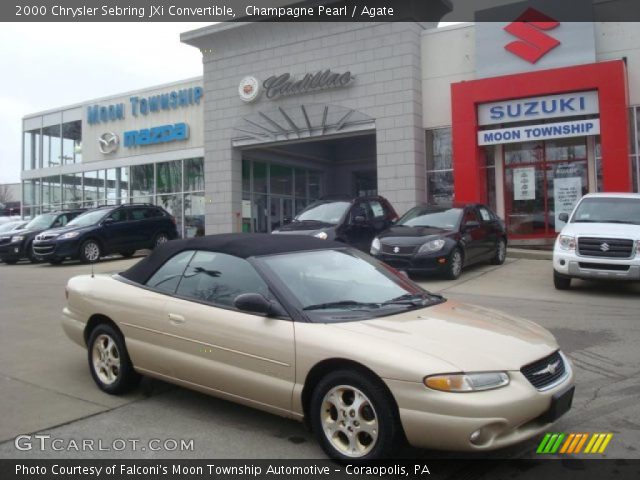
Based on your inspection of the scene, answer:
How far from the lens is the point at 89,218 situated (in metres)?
18.0

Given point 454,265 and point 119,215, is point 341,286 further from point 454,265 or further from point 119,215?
point 119,215

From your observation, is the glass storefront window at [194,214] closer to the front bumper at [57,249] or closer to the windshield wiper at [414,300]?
the front bumper at [57,249]

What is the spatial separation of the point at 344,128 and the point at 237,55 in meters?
5.69

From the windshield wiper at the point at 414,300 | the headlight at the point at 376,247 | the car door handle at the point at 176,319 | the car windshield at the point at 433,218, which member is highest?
the car windshield at the point at 433,218

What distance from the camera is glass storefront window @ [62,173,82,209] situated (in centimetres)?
2969

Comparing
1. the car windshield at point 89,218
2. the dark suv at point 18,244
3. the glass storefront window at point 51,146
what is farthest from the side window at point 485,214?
the glass storefront window at point 51,146

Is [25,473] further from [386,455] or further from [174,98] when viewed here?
[174,98]

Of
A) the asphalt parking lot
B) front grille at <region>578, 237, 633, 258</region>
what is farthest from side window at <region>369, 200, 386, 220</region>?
the asphalt parking lot

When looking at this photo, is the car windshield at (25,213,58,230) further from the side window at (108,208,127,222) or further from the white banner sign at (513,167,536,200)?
the white banner sign at (513,167,536,200)

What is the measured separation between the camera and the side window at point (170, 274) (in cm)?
498

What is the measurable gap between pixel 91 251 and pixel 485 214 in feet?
36.2

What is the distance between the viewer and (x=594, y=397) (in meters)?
4.91

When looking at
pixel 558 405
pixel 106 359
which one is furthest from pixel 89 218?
pixel 558 405

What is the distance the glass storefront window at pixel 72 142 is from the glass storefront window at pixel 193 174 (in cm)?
724
